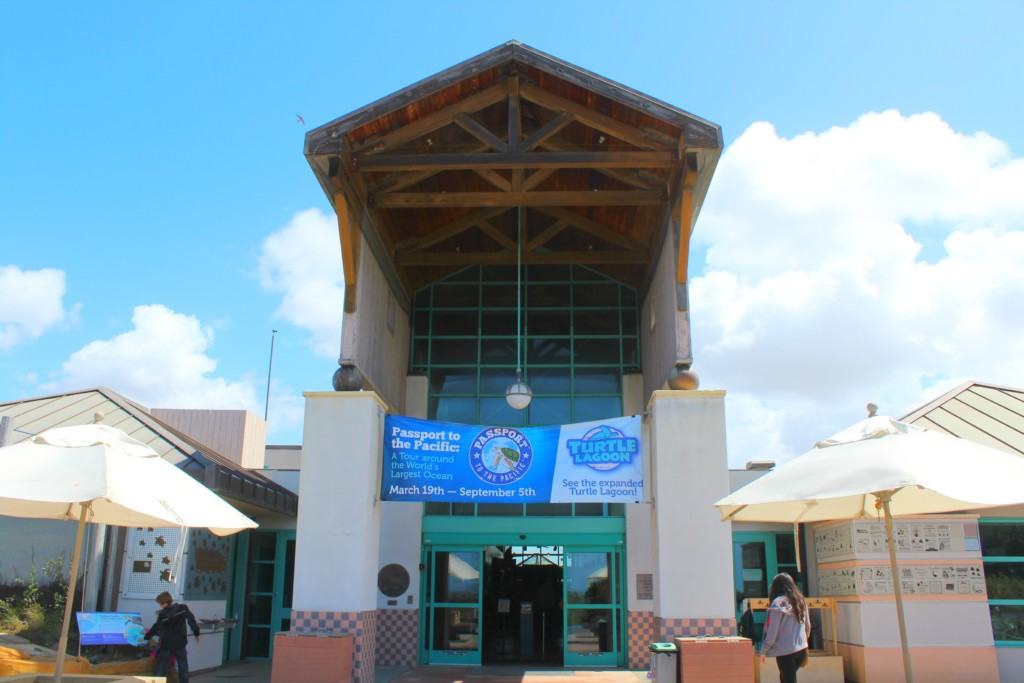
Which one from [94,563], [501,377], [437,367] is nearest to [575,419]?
[501,377]

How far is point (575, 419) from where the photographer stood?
47.7 feet

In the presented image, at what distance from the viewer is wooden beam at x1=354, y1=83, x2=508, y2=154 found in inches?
452

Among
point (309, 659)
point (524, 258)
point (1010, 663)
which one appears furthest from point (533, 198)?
point (1010, 663)

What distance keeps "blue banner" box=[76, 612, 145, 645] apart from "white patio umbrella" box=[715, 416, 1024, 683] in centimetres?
822

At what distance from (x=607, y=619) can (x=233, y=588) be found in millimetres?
6263

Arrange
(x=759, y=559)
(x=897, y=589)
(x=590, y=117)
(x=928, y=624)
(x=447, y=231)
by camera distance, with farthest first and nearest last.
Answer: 1. (x=759, y=559)
2. (x=447, y=231)
3. (x=928, y=624)
4. (x=590, y=117)
5. (x=897, y=589)

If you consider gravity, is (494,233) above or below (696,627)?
above

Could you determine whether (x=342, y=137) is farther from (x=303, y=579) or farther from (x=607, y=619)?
(x=607, y=619)

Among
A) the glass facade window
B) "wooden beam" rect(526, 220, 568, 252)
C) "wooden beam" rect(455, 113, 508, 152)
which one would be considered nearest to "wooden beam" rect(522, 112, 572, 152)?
"wooden beam" rect(455, 113, 508, 152)

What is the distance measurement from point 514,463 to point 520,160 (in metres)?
3.93

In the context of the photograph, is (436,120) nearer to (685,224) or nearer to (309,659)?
(685,224)

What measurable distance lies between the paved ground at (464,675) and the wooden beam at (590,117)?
728 centimetres

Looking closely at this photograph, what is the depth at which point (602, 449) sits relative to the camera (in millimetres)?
11180

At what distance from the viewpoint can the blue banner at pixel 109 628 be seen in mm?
10602
